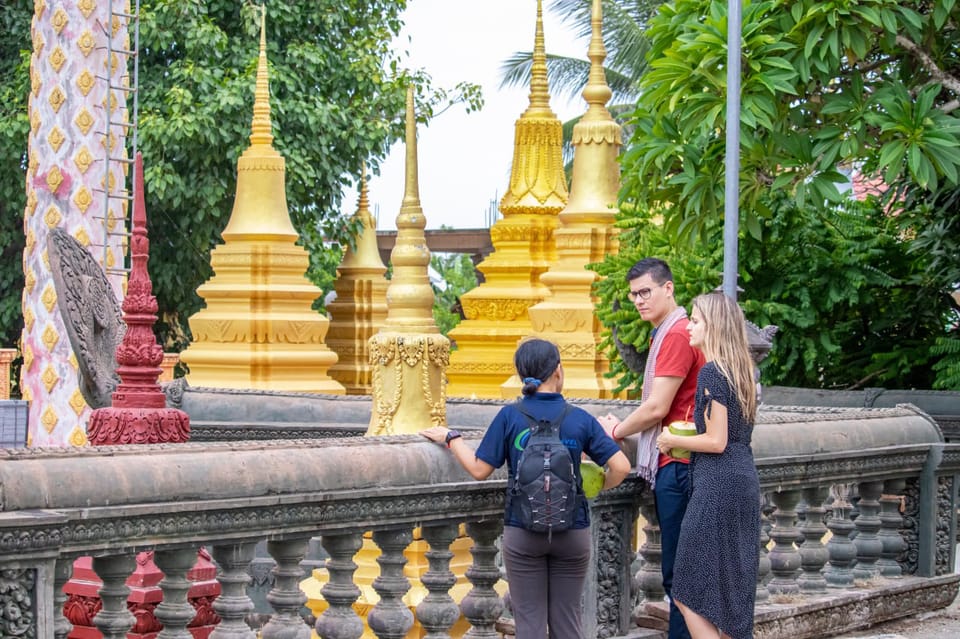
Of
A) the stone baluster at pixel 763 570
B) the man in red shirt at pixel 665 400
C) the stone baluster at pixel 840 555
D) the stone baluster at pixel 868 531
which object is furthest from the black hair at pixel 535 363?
the stone baluster at pixel 868 531

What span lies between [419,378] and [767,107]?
2.94 metres

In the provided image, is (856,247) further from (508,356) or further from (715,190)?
(508,356)

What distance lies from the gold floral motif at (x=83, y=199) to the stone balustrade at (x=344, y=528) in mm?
10552

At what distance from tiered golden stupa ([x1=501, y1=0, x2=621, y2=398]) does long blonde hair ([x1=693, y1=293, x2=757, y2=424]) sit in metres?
11.8

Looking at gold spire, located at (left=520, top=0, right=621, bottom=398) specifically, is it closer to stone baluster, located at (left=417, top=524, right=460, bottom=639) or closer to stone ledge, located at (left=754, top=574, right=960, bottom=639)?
stone ledge, located at (left=754, top=574, right=960, bottom=639)

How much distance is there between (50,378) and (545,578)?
12.4 m

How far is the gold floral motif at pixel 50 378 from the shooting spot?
17.2 m

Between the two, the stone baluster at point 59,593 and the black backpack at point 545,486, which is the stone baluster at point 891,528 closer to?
the black backpack at point 545,486

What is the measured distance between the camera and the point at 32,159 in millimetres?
17688

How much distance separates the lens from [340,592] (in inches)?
220

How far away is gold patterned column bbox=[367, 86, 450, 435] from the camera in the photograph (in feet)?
35.6

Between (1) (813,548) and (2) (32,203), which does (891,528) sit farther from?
(2) (32,203)

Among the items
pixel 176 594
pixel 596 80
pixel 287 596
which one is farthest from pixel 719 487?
pixel 596 80

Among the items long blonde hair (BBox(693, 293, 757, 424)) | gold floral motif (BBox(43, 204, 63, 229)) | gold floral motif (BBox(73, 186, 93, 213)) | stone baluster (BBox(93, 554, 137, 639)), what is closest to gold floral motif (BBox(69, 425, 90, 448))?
gold floral motif (BBox(43, 204, 63, 229))
